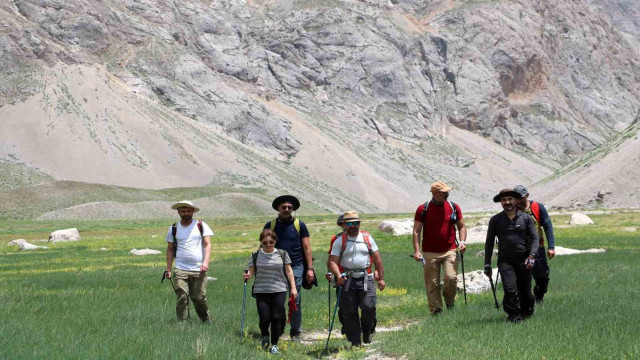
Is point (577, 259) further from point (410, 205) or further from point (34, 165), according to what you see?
point (410, 205)

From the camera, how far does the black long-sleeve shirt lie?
492 inches

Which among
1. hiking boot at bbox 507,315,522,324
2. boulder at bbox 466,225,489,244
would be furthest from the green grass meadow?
boulder at bbox 466,225,489,244

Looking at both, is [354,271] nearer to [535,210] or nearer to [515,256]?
[515,256]

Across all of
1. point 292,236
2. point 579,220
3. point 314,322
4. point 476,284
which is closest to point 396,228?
point 579,220

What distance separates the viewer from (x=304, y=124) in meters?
172

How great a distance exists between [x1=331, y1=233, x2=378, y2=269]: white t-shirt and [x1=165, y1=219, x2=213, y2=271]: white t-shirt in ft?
8.51

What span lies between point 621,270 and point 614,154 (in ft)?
257

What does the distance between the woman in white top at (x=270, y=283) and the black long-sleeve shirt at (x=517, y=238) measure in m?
3.98

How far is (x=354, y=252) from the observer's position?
39.4 ft

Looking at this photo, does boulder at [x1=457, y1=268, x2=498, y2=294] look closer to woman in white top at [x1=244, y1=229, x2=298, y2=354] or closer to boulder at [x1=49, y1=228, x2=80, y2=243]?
woman in white top at [x1=244, y1=229, x2=298, y2=354]

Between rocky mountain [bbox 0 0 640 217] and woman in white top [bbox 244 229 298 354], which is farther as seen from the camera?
rocky mountain [bbox 0 0 640 217]

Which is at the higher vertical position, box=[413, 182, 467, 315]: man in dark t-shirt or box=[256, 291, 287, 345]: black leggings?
box=[413, 182, 467, 315]: man in dark t-shirt

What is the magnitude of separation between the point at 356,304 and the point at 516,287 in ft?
10.4

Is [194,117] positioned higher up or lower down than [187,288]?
higher up
